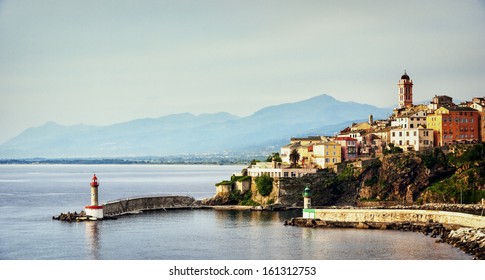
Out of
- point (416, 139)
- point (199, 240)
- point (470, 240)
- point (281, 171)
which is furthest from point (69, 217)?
point (416, 139)

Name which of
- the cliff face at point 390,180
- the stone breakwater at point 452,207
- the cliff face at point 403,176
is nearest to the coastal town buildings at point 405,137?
the cliff face at point 390,180

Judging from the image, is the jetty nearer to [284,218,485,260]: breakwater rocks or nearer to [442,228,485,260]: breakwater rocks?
[284,218,485,260]: breakwater rocks

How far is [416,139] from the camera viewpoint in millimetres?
49688

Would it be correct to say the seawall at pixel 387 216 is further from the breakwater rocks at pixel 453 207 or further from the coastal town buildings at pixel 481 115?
the coastal town buildings at pixel 481 115

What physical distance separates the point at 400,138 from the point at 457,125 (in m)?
3.24

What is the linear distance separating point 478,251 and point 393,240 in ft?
16.2

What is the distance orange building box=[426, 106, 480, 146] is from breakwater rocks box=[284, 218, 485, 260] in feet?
43.0

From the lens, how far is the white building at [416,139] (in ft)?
163

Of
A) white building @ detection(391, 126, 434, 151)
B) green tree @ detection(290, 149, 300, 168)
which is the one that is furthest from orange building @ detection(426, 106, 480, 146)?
green tree @ detection(290, 149, 300, 168)

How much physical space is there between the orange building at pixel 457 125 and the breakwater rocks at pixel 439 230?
13097 millimetres

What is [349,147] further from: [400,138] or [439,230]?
[439,230]

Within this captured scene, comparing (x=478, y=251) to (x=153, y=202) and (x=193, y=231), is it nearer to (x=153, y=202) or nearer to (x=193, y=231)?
(x=193, y=231)

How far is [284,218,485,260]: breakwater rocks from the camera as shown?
95.2 ft
